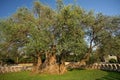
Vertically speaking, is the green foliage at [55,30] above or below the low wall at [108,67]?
above

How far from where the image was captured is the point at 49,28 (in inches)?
1137

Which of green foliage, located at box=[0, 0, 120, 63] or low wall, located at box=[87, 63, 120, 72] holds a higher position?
green foliage, located at box=[0, 0, 120, 63]

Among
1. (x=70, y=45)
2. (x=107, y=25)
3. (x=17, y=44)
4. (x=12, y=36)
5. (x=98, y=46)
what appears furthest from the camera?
(x=98, y=46)

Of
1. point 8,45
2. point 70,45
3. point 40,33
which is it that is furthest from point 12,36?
point 70,45

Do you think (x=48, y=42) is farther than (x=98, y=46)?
No

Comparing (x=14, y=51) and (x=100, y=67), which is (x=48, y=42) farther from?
(x=100, y=67)

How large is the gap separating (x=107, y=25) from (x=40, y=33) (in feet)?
45.8

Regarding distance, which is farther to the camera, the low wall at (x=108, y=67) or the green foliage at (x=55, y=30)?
the low wall at (x=108, y=67)

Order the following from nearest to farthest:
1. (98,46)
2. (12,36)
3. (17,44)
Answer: (12,36)
(17,44)
(98,46)

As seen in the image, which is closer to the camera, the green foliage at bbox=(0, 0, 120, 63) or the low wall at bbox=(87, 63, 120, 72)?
the green foliage at bbox=(0, 0, 120, 63)

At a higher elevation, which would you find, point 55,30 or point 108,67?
point 55,30

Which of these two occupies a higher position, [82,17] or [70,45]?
[82,17]

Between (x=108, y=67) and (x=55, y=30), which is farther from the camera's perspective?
(x=108, y=67)

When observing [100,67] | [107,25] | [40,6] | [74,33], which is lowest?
[100,67]
